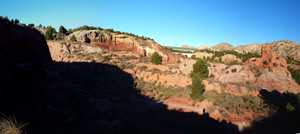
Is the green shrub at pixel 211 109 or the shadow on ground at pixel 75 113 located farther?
the green shrub at pixel 211 109

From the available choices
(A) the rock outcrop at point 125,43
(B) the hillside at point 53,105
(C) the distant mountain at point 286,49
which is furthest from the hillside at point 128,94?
(C) the distant mountain at point 286,49

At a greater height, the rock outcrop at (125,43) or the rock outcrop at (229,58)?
the rock outcrop at (125,43)

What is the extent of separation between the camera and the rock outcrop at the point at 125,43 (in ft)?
160

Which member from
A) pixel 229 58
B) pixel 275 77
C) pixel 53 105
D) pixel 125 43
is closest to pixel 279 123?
pixel 275 77

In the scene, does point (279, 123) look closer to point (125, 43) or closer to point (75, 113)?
point (75, 113)

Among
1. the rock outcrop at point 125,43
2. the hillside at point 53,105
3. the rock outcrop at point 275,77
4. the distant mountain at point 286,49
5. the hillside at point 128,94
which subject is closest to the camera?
the hillside at point 53,105

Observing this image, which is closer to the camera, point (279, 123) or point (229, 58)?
point (279, 123)

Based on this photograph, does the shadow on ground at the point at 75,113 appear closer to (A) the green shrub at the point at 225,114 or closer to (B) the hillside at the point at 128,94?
(B) the hillside at the point at 128,94

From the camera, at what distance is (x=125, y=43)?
5266cm

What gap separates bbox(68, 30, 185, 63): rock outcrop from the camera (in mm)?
48906

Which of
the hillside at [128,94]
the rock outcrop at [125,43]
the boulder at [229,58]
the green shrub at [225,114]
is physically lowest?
the green shrub at [225,114]

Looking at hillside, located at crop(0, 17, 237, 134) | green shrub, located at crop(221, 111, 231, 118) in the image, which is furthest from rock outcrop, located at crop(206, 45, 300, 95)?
hillside, located at crop(0, 17, 237, 134)

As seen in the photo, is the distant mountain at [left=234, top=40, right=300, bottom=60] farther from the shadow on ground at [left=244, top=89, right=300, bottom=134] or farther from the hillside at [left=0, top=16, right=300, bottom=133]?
the shadow on ground at [left=244, top=89, right=300, bottom=134]

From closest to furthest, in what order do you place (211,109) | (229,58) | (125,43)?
(211,109) → (229,58) → (125,43)
